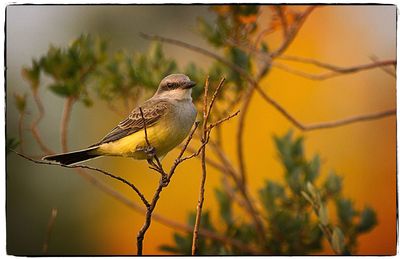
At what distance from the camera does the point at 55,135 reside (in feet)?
9.84

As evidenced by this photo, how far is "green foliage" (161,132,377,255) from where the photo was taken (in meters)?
2.72

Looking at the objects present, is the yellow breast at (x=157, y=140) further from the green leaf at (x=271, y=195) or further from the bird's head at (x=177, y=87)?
the green leaf at (x=271, y=195)

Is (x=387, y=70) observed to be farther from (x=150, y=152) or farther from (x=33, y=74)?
(x=33, y=74)

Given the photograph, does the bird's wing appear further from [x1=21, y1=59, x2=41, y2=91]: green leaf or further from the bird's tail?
[x1=21, y1=59, x2=41, y2=91]: green leaf

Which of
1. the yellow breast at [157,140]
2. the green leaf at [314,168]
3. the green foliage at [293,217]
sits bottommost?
the green foliage at [293,217]

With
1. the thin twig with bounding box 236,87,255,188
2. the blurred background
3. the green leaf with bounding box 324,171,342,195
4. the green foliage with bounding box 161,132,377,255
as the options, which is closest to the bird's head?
the thin twig with bounding box 236,87,255,188

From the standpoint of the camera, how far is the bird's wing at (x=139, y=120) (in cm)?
229

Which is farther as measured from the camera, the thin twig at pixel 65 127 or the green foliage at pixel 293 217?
the green foliage at pixel 293 217

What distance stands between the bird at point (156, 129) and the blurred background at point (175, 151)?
1.29ft

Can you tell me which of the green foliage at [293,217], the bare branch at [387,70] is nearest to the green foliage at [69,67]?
the green foliage at [293,217]

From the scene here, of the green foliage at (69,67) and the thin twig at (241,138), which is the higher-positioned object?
the green foliage at (69,67)

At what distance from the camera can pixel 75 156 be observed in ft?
7.52

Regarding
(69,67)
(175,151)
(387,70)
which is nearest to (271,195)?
(175,151)

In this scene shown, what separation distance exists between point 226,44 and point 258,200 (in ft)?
1.96
